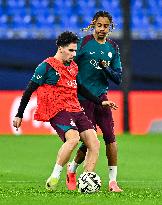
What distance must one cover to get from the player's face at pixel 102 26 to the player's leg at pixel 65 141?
1163 mm

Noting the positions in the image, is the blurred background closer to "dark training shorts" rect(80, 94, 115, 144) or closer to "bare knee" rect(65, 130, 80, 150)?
"dark training shorts" rect(80, 94, 115, 144)

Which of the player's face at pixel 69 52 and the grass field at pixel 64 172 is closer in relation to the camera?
the grass field at pixel 64 172

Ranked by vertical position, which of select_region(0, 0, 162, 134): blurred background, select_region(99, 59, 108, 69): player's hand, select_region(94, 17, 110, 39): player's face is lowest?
select_region(99, 59, 108, 69): player's hand

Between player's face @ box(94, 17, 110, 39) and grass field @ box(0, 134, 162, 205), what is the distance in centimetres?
178

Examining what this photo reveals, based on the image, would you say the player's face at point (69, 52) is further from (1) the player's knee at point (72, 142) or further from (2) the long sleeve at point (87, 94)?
(1) the player's knee at point (72, 142)

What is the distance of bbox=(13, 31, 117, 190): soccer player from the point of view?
369 inches

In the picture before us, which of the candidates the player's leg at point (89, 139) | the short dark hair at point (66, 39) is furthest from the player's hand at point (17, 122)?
the short dark hair at point (66, 39)

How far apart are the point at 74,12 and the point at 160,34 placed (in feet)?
8.85

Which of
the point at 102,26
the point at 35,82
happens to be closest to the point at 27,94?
the point at 35,82

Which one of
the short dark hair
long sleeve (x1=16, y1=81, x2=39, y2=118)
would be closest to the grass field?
long sleeve (x1=16, y1=81, x2=39, y2=118)

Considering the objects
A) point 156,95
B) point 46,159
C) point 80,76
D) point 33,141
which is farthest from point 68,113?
point 156,95

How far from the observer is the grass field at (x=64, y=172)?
28.0 feet

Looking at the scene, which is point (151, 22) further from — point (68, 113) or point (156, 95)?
point (68, 113)

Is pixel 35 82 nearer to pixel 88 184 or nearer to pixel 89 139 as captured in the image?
pixel 89 139
